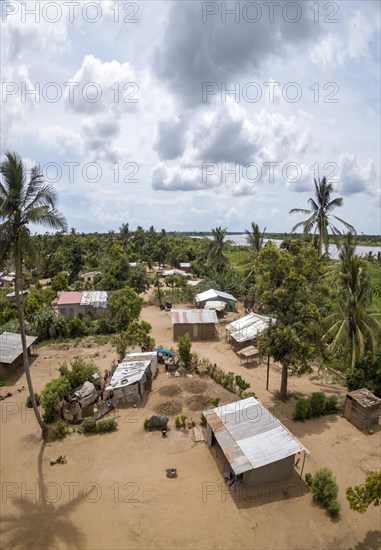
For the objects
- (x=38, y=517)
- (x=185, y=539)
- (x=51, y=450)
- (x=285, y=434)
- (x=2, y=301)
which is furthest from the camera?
(x=2, y=301)

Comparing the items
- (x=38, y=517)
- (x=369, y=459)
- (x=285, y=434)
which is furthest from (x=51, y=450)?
(x=369, y=459)

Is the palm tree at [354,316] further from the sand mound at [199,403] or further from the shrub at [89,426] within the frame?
the shrub at [89,426]

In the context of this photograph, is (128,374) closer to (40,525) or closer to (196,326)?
(40,525)

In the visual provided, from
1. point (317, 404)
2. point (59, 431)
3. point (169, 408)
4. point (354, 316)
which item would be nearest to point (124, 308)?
point (169, 408)

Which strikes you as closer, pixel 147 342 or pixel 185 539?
pixel 185 539

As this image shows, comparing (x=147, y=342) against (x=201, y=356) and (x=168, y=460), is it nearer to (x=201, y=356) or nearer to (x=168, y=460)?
(x=201, y=356)

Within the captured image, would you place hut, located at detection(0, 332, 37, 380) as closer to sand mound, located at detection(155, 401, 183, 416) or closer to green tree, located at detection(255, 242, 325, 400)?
sand mound, located at detection(155, 401, 183, 416)
